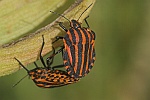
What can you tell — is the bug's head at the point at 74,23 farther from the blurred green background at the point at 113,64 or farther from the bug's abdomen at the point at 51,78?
the blurred green background at the point at 113,64

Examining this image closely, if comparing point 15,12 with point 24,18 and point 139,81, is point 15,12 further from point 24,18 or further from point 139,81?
point 139,81

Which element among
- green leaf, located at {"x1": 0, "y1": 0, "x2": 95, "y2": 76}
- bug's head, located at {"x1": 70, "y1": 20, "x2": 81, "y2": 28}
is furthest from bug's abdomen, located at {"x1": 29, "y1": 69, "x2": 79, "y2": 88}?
green leaf, located at {"x1": 0, "y1": 0, "x2": 95, "y2": 76}

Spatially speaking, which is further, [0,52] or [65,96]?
[65,96]

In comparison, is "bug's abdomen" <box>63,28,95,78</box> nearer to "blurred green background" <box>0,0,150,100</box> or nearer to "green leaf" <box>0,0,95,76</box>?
"green leaf" <box>0,0,95,76</box>

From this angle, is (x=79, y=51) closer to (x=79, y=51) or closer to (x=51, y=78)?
(x=79, y=51)

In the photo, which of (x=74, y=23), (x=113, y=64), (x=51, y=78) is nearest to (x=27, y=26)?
(x=74, y=23)

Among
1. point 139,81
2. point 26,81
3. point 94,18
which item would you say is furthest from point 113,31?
point 26,81
